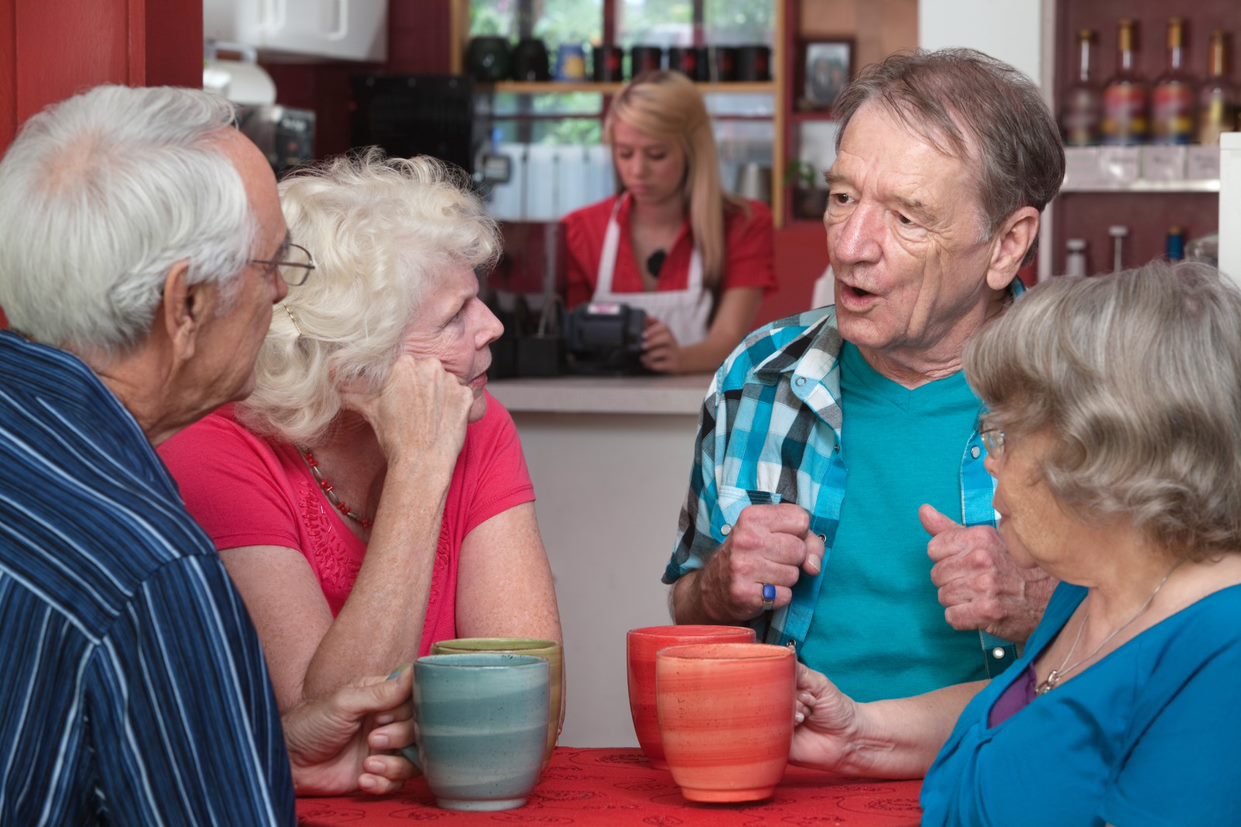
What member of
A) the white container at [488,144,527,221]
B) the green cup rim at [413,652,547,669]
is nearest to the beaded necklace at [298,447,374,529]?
the green cup rim at [413,652,547,669]

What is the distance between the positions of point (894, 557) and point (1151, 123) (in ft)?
11.5

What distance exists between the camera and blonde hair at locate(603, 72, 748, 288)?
4184 mm

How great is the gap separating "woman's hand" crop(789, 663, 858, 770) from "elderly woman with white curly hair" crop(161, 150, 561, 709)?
0.41 meters

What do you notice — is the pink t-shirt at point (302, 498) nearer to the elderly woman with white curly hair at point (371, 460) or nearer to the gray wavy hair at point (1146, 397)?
the elderly woman with white curly hair at point (371, 460)

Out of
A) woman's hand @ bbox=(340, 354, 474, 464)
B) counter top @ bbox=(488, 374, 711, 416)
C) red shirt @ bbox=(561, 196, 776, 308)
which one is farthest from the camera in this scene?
red shirt @ bbox=(561, 196, 776, 308)

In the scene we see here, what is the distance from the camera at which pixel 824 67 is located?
6.27 meters

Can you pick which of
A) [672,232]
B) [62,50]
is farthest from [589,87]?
[62,50]

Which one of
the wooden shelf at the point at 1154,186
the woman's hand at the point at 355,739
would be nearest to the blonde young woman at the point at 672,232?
the wooden shelf at the point at 1154,186

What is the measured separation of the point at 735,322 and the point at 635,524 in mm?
995

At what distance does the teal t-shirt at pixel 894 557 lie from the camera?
1.56 meters

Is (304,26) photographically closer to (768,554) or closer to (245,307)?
(768,554)

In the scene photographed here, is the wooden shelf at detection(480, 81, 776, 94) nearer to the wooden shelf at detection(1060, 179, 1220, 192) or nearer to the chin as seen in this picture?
the wooden shelf at detection(1060, 179, 1220, 192)

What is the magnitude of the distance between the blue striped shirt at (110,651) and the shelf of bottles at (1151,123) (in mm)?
4019

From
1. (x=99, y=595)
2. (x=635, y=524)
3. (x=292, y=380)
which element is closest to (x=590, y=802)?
(x=99, y=595)
